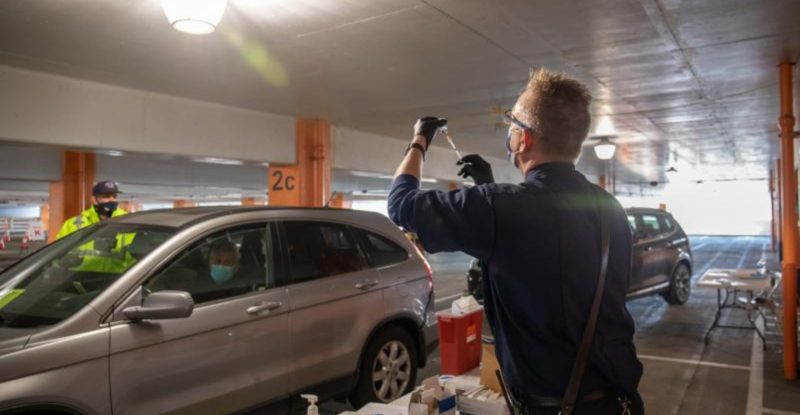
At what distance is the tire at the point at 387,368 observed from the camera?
4.44m

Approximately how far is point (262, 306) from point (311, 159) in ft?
20.8

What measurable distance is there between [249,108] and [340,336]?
555 cm

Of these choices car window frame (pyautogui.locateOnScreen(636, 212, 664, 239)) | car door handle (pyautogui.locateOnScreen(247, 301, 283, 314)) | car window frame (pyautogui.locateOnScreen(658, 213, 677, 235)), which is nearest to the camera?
car door handle (pyautogui.locateOnScreen(247, 301, 283, 314))

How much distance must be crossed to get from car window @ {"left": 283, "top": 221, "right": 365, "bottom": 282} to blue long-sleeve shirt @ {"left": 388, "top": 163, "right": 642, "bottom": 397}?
257 centimetres

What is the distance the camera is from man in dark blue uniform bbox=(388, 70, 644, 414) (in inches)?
63.4

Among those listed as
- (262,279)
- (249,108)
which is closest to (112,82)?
(249,108)

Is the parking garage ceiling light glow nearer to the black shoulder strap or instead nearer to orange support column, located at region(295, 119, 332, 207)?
the black shoulder strap

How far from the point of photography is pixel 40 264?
12.0ft

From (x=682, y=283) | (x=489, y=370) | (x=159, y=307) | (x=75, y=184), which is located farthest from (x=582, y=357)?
(x=75, y=184)

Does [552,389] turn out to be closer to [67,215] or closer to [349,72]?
[349,72]

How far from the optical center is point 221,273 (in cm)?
373

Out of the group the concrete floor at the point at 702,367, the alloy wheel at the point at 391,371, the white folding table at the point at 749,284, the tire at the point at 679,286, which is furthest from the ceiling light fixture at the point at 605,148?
the alloy wheel at the point at 391,371

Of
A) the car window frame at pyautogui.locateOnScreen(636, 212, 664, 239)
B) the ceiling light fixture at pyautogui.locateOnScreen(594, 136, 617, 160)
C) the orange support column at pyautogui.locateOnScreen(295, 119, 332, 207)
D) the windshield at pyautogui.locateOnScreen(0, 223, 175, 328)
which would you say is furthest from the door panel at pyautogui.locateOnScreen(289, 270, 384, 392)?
the ceiling light fixture at pyautogui.locateOnScreen(594, 136, 617, 160)

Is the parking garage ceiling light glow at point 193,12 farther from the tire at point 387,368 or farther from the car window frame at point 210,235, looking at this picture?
the tire at point 387,368
